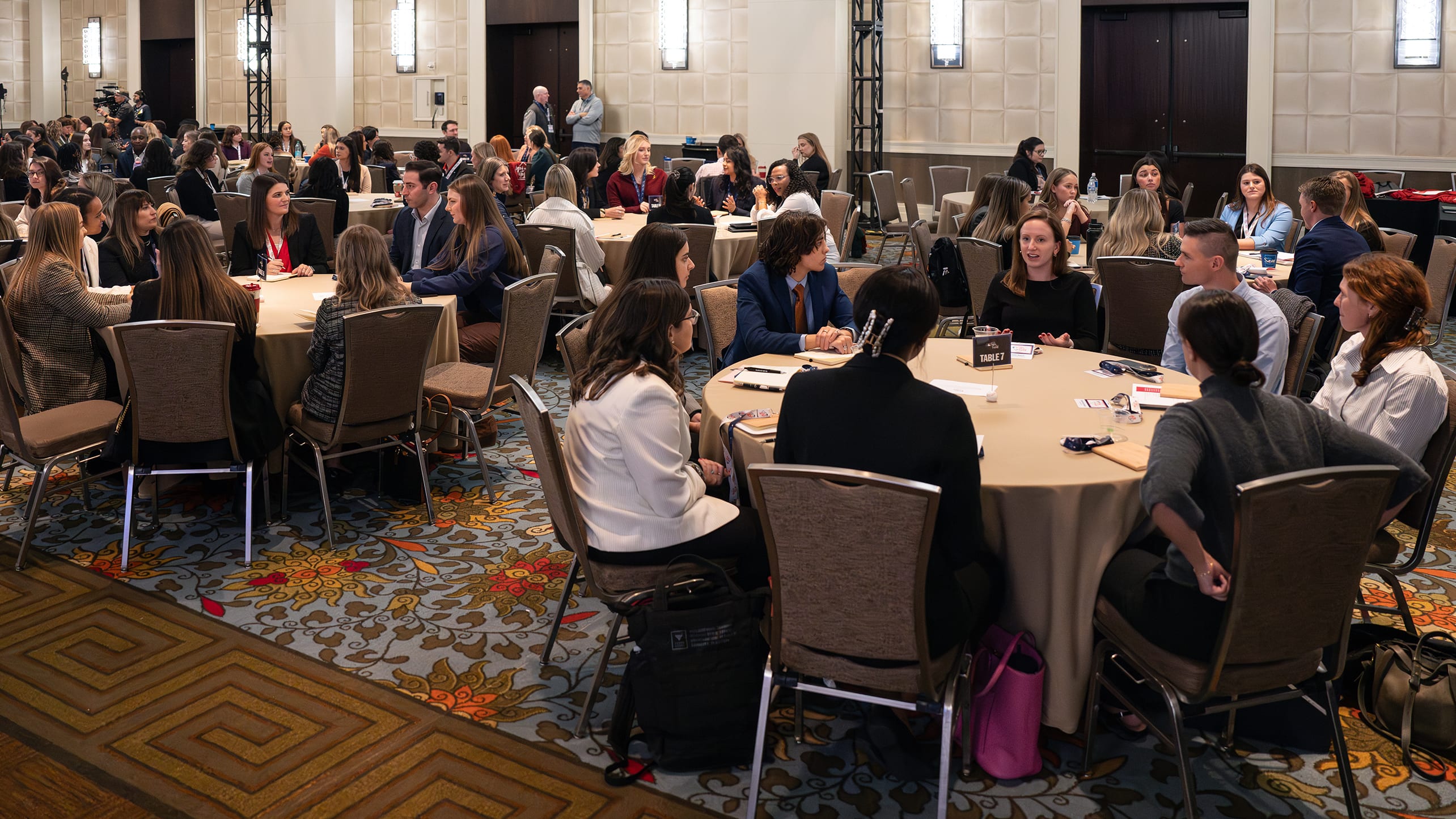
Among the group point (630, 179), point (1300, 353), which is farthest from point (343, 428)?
point (630, 179)

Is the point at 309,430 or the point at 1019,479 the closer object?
the point at 1019,479

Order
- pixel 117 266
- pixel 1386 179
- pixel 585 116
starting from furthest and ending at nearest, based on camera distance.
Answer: pixel 585 116
pixel 1386 179
pixel 117 266

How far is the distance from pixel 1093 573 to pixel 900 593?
25.5 inches

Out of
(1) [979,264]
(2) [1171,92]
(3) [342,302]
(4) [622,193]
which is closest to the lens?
(3) [342,302]

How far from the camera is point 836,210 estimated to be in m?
9.59

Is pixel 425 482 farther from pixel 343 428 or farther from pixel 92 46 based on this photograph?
pixel 92 46

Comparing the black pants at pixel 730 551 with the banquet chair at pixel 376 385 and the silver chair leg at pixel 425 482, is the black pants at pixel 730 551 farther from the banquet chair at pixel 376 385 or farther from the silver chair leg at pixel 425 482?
the silver chair leg at pixel 425 482

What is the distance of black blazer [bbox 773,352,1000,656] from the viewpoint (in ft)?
8.71

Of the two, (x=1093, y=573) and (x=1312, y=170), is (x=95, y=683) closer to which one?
(x=1093, y=573)

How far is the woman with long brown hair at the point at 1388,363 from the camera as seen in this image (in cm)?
327

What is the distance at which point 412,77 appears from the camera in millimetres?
17734

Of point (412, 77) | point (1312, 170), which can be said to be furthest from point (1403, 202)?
point (412, 77)

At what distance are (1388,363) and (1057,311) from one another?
1.78 m

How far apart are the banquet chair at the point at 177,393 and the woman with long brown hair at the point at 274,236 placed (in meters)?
1.99
